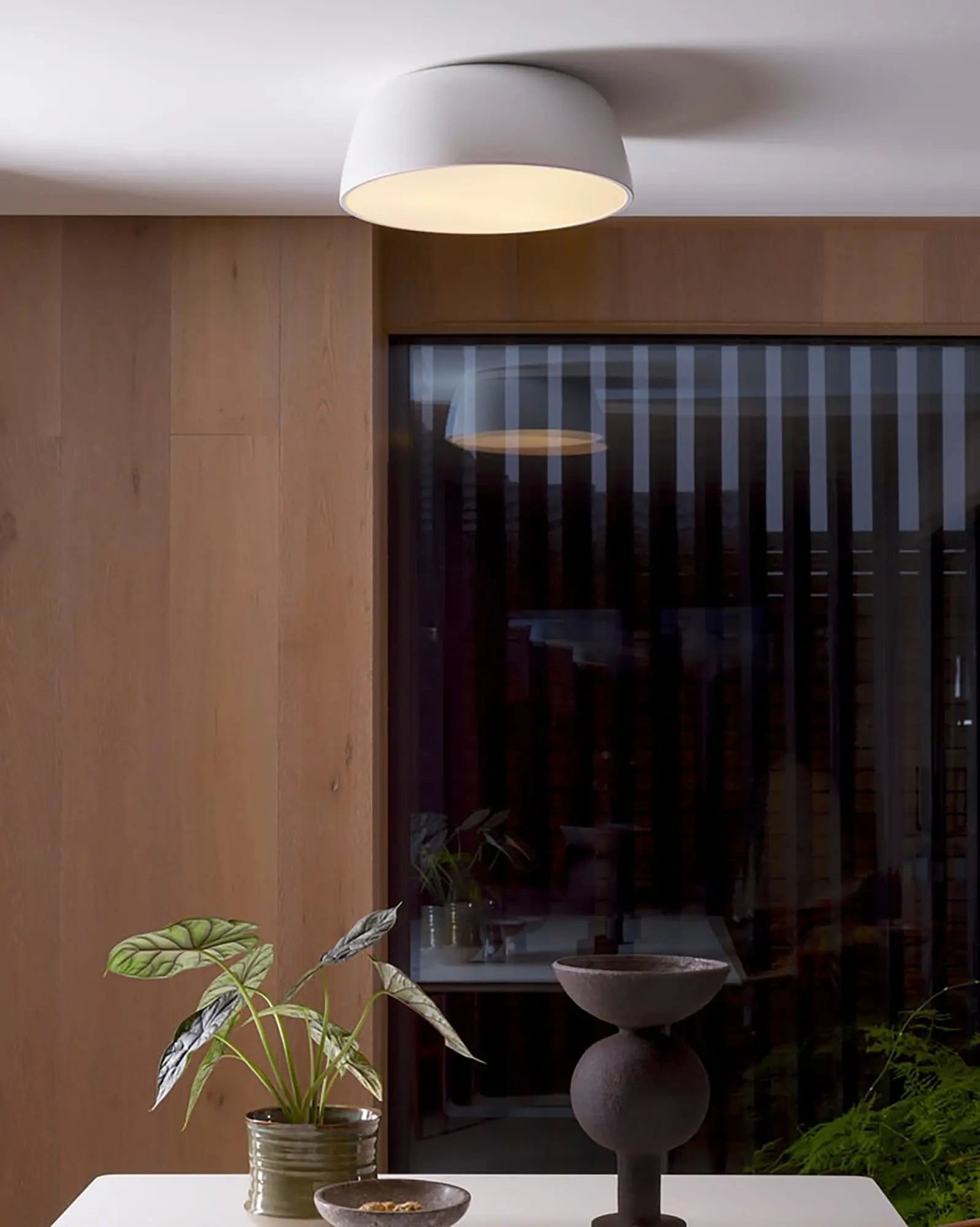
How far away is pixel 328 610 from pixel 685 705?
0.85m

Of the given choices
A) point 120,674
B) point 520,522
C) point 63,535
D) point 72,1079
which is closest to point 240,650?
point 120,674

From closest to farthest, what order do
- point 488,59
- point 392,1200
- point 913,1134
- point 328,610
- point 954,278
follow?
point 392,1200
point 488,59
point 328,610
point 913,1134
point 954,278

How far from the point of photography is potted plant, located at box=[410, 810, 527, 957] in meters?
3.35

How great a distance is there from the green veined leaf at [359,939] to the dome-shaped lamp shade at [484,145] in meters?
1.07

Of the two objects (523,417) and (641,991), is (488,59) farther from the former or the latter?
(641,991)

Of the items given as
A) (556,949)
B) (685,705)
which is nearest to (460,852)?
(556,949)

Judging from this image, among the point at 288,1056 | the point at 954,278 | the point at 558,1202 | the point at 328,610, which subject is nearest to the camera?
the point at 288,1056

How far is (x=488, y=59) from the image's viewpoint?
7.52ft

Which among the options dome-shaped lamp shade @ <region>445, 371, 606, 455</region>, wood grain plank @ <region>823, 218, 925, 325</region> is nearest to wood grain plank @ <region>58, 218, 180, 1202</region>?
dome-shaped lamp shade @ <region>445, 371, 606, 455</region>

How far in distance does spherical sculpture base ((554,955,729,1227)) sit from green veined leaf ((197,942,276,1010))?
0.41 metres

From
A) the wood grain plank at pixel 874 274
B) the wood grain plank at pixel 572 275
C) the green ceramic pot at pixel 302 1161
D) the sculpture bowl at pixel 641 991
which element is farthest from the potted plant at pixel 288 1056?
the wood grain plank at pixel 874 274

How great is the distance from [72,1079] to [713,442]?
75.2 inches

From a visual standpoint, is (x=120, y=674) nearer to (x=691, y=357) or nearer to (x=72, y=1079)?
(x=72, y=1079)

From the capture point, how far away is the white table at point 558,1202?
2.07 m
